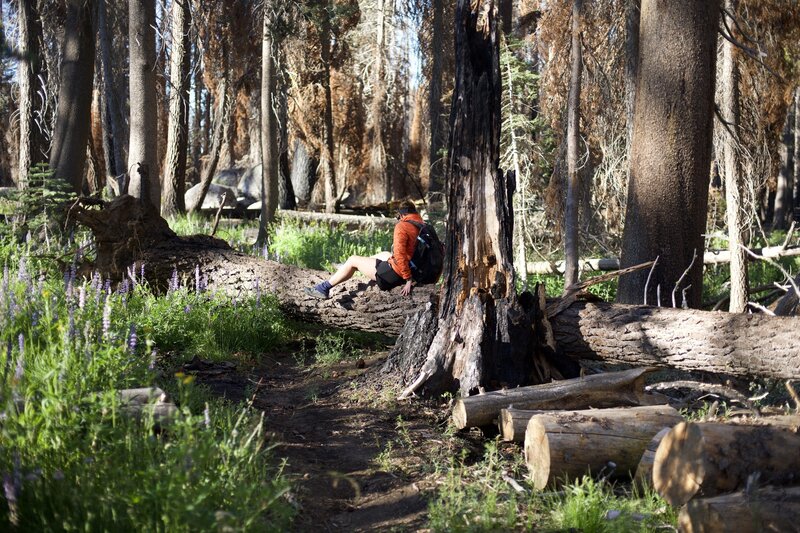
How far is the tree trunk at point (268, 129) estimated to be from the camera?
13.5 meters

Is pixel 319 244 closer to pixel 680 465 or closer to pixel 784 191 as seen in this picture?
pixel 680 465

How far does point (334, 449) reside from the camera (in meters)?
5.25

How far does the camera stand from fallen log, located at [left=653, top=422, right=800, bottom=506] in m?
4.00

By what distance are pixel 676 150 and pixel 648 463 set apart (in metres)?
3.66

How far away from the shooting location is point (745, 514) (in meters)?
3.62

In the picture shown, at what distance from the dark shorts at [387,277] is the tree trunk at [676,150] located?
2218mm

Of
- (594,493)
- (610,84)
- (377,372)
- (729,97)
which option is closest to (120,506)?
(594,493)

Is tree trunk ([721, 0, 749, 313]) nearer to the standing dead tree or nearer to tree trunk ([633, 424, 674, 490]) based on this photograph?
the standing dead tree

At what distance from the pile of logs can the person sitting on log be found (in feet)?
7.93

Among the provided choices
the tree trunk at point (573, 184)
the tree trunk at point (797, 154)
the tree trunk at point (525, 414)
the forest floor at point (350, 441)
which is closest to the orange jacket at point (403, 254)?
the forest floor at point (350, 441)

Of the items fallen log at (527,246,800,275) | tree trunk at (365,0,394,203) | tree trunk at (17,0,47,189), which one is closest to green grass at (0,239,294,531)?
fallen log at (527,246,800,275)

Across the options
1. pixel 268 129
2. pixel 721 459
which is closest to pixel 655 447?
pixel 721 459

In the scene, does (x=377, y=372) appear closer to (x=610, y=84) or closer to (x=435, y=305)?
(x=435, y=305)

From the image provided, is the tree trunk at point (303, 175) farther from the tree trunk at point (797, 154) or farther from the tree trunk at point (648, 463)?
the tree trunk at point (648, 463)
